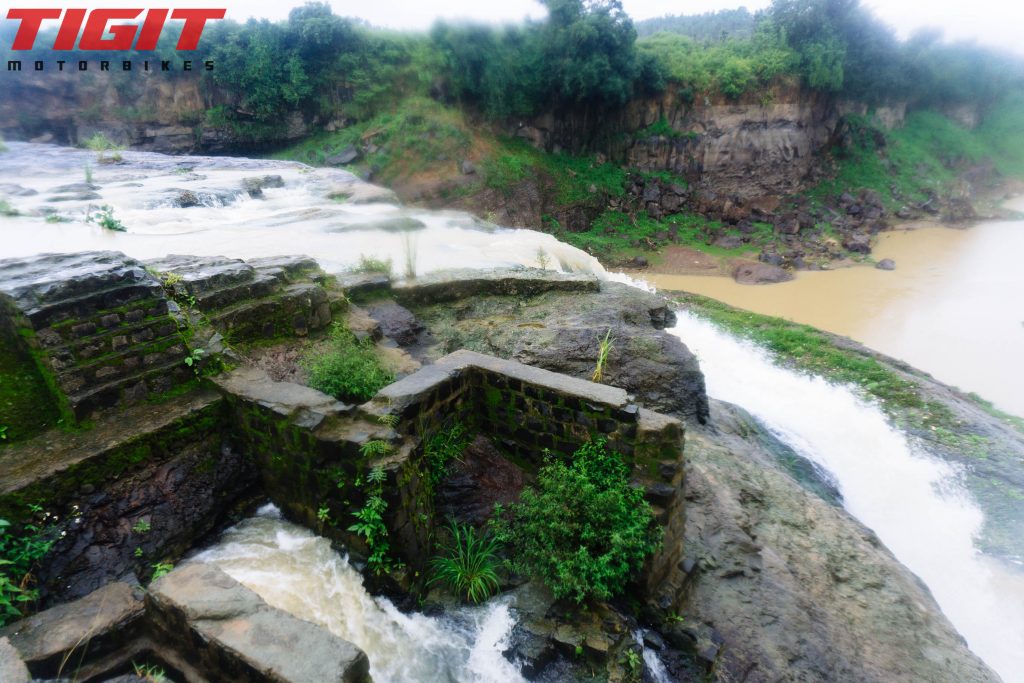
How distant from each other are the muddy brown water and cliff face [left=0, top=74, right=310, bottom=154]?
760 inches

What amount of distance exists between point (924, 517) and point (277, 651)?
824 cm

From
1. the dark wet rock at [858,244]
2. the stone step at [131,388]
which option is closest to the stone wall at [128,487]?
the stone step at [131,388]

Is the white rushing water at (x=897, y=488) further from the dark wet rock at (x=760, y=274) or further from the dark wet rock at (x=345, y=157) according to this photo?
the dark wet rock at (x=345, y=157)

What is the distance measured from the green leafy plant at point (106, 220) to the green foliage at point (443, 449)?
25.9 ft

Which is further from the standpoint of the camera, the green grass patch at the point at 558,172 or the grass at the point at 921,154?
the grass at the point at 921,154

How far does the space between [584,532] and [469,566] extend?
939mm

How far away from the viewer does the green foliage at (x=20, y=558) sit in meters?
3.16

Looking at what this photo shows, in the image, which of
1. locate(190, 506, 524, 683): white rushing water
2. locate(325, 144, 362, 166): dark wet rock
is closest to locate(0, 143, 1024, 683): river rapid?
locate(190, 506, 524, 683): white rushing water

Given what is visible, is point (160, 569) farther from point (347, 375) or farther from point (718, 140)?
point (718, 140)

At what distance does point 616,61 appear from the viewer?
22.1 meters

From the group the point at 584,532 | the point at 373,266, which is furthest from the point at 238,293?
the point at 584,532

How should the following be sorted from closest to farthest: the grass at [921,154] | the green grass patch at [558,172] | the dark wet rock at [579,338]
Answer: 1. the dark wet rock at [579,338]
2. the green grass patch at [558,172]
3. the grass at [921,154]

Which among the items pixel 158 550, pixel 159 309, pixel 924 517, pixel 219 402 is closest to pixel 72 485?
pixel 158 550

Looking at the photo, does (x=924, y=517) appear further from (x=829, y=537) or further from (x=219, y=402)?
(x=219, y=402)
